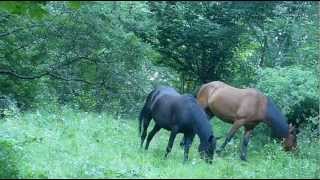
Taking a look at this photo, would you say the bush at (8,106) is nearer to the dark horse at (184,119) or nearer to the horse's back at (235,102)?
the dark horse at (184,119)

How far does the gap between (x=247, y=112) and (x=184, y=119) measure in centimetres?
256

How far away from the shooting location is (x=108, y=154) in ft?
32.5

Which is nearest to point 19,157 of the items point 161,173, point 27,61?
point 161,173

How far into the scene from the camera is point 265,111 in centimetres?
1302

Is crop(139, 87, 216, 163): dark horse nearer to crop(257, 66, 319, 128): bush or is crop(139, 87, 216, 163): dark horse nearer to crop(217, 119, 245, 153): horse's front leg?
crop(217, 119, 245, 153): horse's front leg

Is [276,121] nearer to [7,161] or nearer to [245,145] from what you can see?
[245,145]

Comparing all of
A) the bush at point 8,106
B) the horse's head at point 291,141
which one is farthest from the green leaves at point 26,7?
the horse's head at point 291,141

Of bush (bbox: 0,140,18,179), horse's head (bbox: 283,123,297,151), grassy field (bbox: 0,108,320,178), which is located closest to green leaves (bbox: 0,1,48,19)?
grassy field (bbox: 0,108,320,178)

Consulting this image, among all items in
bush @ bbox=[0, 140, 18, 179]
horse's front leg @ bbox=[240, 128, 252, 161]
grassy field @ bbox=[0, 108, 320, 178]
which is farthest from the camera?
horse's front leg @ bbox=[240, 128, 252, 161]

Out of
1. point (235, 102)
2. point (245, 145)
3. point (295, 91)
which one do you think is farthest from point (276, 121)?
point (235, 102)

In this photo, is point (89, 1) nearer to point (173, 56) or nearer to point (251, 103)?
point (251, 103)

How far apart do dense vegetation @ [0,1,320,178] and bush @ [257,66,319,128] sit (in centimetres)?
3

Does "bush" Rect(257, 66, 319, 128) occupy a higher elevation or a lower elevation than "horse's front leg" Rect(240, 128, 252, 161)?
higher

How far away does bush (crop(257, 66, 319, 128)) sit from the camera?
1336 cm
